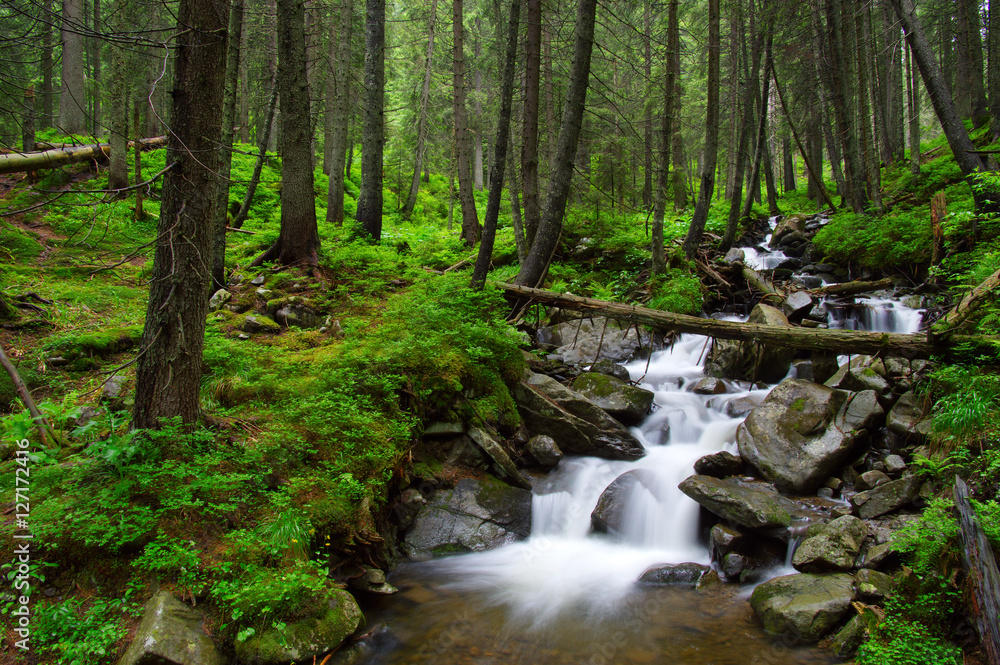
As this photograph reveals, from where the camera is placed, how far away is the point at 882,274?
11.5 metres

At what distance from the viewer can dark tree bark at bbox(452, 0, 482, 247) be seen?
45.3 ft

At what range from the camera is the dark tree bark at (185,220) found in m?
4.01

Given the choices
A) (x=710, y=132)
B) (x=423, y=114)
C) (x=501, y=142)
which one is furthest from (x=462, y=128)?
(x=710, y=132)

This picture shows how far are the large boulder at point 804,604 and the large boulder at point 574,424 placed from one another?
289 centimetres

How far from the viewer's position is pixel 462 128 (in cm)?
1431

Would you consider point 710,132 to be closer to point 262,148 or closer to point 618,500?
point 618,500

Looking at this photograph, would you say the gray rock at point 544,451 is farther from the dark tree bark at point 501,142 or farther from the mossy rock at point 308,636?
the mossy rock at point 308,636

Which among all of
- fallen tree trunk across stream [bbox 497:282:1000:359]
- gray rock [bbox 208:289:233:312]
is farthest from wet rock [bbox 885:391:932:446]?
gray rock [bbox 208:289:233:312]

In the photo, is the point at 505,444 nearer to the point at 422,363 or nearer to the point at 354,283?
the point at 422,363

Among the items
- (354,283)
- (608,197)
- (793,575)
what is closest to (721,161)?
(608,197)

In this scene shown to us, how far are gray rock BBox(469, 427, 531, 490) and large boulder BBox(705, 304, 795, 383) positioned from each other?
14.8ft

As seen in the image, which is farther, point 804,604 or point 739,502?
point 739,502

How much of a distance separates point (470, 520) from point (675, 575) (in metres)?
2.43

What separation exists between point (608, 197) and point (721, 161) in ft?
71.8
